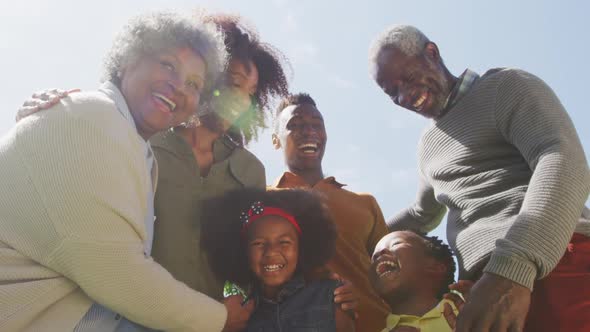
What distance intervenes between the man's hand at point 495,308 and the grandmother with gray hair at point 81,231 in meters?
1.15

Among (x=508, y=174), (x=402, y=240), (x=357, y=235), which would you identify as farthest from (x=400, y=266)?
(x=508, y=174)

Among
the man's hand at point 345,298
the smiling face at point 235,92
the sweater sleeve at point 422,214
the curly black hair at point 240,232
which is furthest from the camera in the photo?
the sweater sleeve at point 422,214

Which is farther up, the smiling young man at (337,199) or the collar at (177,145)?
the collar at (177,145)

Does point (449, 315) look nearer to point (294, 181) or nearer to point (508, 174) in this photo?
point (508, 174)

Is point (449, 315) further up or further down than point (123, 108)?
further down

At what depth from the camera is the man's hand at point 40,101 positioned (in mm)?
2393

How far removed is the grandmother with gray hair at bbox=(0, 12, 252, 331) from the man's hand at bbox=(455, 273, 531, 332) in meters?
1.15

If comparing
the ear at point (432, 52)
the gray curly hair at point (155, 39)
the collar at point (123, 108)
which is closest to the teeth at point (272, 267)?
the collar at point (123, 108)

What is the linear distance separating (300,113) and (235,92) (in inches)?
40.7

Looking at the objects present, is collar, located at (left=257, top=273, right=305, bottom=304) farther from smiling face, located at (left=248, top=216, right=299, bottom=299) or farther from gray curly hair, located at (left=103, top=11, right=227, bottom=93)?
gray curly hair, located at (left=103, top=11, right=227, bottom=93)

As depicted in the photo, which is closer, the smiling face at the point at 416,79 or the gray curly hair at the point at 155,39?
the gray curly hair at the point at 155,39

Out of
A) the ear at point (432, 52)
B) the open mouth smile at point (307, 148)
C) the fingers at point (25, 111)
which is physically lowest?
the open mouth smile at point (307, 148)

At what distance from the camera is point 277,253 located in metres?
3.53

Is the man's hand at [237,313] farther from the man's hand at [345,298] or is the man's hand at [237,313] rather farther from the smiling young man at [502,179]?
the smiling young man at [502,179]
